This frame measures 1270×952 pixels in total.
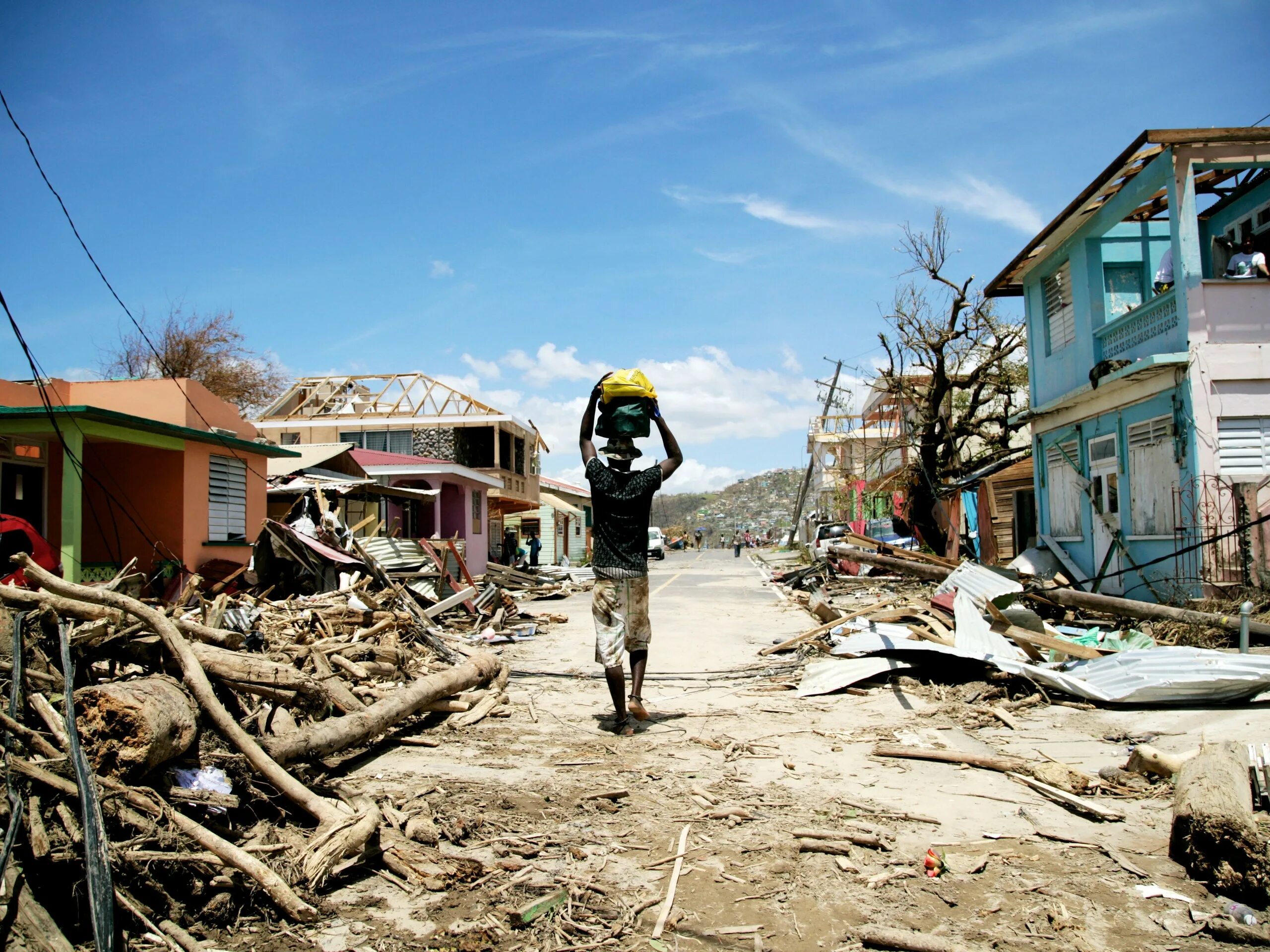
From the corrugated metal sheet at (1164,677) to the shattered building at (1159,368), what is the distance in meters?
4.50

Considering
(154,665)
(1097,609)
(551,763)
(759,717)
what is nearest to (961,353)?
(1097,609)

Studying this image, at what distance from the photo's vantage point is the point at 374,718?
5.41 meters

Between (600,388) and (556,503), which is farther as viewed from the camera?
(556,503)

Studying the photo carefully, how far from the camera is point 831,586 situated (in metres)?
22.2

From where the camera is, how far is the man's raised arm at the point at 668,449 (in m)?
6.68

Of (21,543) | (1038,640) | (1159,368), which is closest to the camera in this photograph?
(1038,640)

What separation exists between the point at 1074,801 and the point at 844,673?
3463 mm

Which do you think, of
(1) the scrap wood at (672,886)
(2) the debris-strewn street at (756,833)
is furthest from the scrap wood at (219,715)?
(1) the scrap wood at (672,886)

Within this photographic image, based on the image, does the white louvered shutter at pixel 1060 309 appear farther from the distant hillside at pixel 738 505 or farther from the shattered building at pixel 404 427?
the distant hillside at pixel 738 505

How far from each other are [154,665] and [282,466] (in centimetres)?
1710

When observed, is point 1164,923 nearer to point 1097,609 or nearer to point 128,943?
point 128,943

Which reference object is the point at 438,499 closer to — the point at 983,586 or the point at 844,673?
the point at 983,586

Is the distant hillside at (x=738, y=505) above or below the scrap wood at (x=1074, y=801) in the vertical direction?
above

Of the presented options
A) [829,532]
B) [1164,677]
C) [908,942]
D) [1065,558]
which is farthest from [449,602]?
[829,532]
